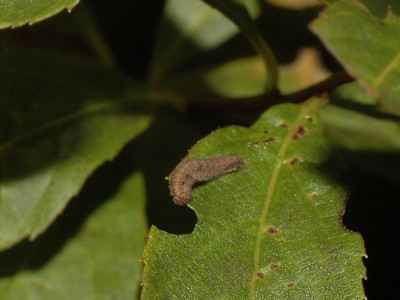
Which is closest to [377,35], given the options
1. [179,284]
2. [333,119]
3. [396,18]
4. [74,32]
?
[396,18]

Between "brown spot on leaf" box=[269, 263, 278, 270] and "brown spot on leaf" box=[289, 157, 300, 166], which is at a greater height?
"brown spot on leaf" box=[289, 157, 300, 166]

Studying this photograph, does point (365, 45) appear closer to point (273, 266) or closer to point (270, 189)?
point (270, 189)

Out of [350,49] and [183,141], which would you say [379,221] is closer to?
[183,141]

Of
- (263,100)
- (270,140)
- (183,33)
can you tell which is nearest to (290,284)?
(270,140)

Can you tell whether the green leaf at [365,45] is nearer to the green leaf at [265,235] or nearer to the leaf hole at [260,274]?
the green leaf at [265,235]

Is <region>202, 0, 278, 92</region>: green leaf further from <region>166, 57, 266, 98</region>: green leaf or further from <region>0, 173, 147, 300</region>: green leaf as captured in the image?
<region>166, 57, 266, 98</region>: green leaf

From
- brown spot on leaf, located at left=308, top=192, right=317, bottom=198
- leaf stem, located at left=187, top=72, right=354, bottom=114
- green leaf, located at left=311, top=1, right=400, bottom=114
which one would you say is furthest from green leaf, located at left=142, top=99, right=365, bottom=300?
green leaf, located at left=311, top=1, right=400, bottom=114
